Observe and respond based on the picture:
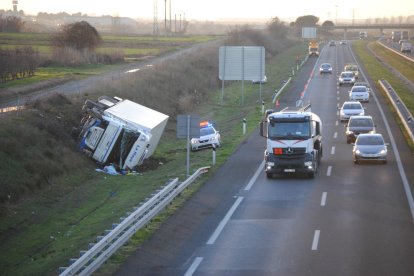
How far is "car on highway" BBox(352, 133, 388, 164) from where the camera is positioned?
34.2 metres

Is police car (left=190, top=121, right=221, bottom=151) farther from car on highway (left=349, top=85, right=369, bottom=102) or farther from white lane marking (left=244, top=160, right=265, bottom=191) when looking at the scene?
car on highway (left=349, top=85, right=369, bottom=102)

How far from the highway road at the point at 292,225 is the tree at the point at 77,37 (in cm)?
5544

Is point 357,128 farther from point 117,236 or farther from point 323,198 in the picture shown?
point 117,236

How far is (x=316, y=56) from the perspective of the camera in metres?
Answer: 127

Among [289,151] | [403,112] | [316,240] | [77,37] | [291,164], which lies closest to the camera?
[316,240]

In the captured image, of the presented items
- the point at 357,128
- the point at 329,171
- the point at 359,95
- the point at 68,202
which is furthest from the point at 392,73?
the point at 68,202

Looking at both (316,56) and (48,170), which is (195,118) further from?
(316,56)

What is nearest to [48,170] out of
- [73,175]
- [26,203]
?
[73,175]

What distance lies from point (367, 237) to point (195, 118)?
11154 millimetres

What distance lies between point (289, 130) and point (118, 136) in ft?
30.9

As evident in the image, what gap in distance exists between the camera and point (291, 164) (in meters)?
30.4

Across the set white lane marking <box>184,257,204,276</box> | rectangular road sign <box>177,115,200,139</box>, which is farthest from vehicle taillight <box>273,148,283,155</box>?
white lane marking <box>184,257,204,276</box>

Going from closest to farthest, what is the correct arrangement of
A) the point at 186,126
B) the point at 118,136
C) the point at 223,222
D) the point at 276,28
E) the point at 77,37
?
the point at 223,222 → the point at 186,126 → the point at 118,136 → the point at 77,37 → the point at 276,28

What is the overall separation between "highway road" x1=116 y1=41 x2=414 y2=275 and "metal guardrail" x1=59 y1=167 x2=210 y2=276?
0.50m
